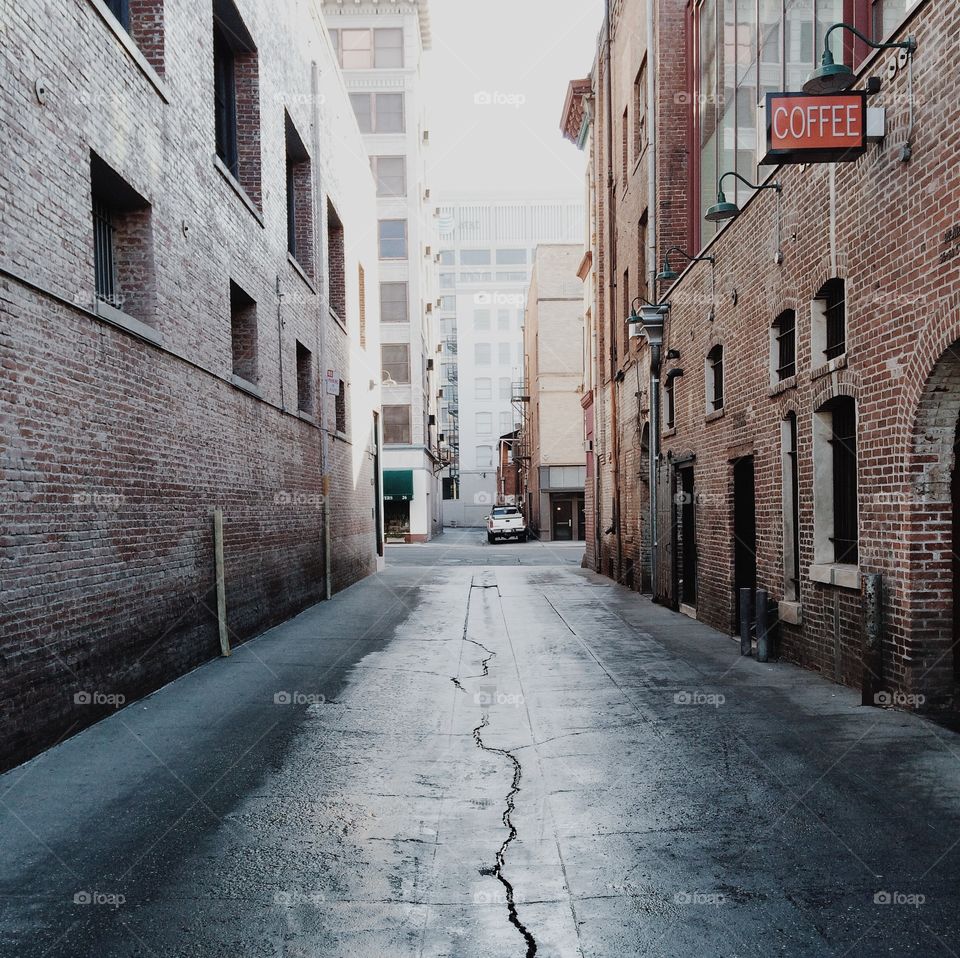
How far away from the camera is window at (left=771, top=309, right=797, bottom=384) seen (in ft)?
33.2

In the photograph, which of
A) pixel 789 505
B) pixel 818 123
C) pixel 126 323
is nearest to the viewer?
pixel 818 123

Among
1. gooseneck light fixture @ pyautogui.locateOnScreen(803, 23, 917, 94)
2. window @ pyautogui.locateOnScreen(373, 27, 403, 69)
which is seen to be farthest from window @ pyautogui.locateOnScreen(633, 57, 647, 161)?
window @ pyautogui.locateOnScreen(373, 27, 403, 69)

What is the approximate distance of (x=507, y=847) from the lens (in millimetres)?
4523

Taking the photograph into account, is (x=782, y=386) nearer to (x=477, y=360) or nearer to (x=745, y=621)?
(x=745, y=621)

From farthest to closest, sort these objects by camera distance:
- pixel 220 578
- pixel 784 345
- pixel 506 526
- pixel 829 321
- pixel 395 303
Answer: pixel 395 303 → pixel 506 526 → pixel 220 578 → pixel 784 345 → pixel 829 321

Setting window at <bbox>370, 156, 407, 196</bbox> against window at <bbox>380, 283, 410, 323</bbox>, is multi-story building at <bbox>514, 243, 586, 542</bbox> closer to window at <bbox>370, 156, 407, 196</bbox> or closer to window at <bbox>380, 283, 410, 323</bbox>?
window at <bbox>380, 283, 410, 323</bbox>

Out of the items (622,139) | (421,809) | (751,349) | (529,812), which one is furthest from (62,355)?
(622,139)

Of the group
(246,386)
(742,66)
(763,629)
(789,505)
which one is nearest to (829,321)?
(789,505)

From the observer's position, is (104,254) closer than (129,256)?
Yes

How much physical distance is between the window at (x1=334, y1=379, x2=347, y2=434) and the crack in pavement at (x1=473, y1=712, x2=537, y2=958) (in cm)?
1527

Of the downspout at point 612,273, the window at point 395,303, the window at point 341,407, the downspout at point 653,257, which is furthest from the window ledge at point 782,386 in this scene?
the window at point 395,303

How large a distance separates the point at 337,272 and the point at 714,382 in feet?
40.0

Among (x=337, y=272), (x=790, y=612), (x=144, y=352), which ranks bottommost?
(x=790, y=612)

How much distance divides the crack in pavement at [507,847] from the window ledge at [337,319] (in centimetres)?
1494
